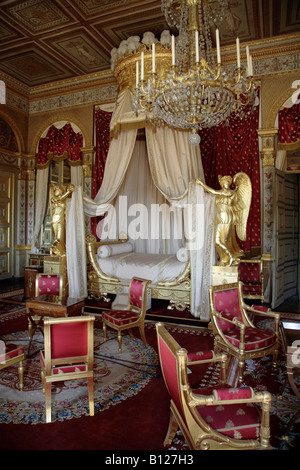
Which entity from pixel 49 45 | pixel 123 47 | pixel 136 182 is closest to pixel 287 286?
pixel 136 182

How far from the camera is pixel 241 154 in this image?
5754 millimetres

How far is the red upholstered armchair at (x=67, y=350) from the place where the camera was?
219 centimetres

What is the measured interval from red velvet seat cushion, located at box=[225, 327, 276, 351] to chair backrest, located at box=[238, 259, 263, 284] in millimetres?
2689

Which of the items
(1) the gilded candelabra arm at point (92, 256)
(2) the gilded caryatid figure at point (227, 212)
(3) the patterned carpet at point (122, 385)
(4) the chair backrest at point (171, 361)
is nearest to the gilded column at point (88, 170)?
(1) the gilded candelabra arm at point (92, 256)

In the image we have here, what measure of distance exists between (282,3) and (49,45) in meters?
3.99

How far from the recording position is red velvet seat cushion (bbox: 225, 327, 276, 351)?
267 cm

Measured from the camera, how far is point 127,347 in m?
3.54

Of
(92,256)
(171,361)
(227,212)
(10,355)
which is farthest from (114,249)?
(171,361)

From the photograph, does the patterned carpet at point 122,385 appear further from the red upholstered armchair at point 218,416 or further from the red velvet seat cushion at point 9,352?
the red upholstered armchair at point 218,416

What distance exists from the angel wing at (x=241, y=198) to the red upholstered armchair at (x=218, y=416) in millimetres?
3048

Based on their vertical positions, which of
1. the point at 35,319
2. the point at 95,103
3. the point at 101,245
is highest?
the point at 95,103

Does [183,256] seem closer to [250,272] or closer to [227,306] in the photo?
[250,272]
